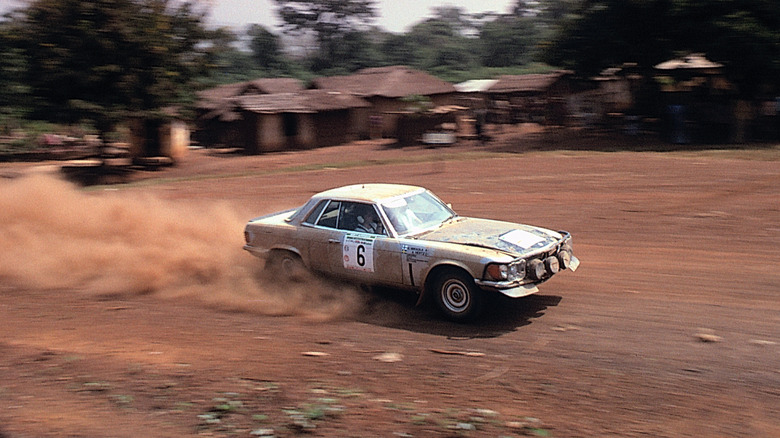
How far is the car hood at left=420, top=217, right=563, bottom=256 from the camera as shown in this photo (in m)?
7.54

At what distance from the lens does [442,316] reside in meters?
7.79

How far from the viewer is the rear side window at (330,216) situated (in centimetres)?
865

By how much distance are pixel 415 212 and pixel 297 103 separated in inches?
1091

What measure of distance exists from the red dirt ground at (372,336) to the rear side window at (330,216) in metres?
0.74

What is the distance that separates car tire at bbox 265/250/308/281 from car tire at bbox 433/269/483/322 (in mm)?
2034

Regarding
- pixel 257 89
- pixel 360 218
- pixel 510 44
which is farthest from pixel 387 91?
pixel 510 44

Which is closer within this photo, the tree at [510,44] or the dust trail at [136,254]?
the dust trail at [136,254]

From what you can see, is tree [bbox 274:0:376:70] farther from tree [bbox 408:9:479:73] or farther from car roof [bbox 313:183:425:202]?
car roof [bbox 313:183:425:202]

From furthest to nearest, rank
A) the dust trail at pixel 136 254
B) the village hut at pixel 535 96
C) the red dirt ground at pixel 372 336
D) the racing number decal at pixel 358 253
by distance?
the village hut at pixel 535 96
the dust trail at pixel 136 254
the racing number decal at pixel 358 253
the red dirt ground at pixel 372 336

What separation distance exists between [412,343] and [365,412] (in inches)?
68.9

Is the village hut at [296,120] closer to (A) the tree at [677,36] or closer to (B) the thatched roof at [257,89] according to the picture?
(B) the thatched roof at [257,89]

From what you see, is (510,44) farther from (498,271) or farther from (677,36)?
(498,271)

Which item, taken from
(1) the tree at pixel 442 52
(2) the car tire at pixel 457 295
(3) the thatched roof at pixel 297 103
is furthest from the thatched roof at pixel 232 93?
(2) the car tire at pixel 457 295

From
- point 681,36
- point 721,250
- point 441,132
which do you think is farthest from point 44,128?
point 721,250
